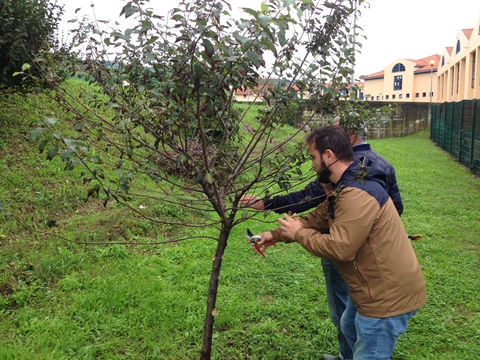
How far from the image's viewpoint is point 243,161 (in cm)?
243

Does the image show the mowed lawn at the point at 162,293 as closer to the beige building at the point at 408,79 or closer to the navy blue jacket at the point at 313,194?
the navy blue jacket at the point at 313,194

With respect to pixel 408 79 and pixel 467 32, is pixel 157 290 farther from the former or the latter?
pixel 408 79

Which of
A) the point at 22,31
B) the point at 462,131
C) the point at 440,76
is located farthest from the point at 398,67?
the point at 22,31

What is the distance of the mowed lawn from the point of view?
3.26 meters

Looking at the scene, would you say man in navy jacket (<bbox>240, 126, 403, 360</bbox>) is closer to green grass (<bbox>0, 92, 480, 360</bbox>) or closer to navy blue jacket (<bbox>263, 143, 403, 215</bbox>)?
navy blue jacket (<bbox>263, 143, 403, 215</bbox>)

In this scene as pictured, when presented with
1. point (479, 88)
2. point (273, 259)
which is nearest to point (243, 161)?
point (273, 259)

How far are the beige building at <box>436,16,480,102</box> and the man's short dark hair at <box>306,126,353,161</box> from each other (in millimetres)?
22267

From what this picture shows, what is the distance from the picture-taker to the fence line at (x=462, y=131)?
11.3 m

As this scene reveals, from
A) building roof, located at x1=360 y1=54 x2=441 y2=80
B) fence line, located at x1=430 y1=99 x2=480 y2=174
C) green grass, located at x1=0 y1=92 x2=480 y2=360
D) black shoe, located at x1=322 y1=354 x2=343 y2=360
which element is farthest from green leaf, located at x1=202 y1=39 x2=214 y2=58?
building roof, located at x1=360 y1=54 x2=441 y2=80

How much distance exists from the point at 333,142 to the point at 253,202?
610 mm

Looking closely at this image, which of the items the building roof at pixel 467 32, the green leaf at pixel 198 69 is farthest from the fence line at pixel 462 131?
the green leaf at pixel 198 69

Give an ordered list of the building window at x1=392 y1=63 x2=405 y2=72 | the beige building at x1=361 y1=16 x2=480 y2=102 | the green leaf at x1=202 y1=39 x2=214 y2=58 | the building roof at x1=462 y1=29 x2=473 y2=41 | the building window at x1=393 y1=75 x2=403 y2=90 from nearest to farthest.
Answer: the green leaf at x1=202 y1=39 x2=214 y2=58 < the beige building at x1=361 y1=16 x2=480 y2=102 < the building roof at x1=462 y1=29 x2=473 y2=41 < the building window at x1=392 y1=63 x2=405 y2=72 < the building window at x1=393 y1=75 x2=403 y2=90

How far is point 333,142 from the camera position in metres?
2.20

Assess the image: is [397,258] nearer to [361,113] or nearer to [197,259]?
[361,113]
